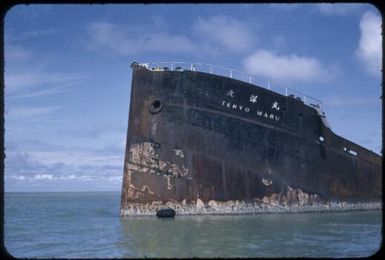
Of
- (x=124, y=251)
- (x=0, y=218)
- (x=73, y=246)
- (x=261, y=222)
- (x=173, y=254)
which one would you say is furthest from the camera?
(x=261, y=222)

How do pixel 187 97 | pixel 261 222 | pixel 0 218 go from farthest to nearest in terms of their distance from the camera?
1. pixel 187 97
2. pixel 261 222
3. pixel 0 218

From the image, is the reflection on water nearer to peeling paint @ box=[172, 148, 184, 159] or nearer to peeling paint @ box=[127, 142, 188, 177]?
peeling paint @ box=[127, 142, 188, 177]

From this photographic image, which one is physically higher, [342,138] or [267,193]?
[342,138]

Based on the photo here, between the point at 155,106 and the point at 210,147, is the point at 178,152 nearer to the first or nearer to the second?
the point at 210,147

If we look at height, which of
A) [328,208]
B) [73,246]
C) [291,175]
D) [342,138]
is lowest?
[73,246]

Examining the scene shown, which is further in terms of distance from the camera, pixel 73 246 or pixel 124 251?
pixel 73 246

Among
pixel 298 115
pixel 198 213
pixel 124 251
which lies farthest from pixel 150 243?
pixel 298 115

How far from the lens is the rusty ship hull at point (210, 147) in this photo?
1491 centimetres

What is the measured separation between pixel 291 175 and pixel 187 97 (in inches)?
202

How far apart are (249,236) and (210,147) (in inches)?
174

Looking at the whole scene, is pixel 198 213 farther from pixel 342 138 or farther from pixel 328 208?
pixel 342 138

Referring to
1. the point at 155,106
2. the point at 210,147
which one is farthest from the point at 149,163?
the point at 210,147

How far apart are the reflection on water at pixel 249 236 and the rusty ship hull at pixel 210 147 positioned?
2.40 ft

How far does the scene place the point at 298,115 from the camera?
17.5 meters
